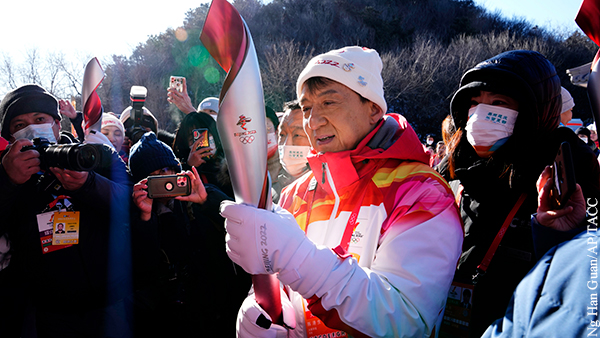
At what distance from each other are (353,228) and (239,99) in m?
0.74

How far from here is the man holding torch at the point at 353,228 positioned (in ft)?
3.66

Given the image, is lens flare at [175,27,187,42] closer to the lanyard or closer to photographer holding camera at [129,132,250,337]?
photographer holding camera at [129,132,250,337]

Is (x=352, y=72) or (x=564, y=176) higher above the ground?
(x=352, y=72)

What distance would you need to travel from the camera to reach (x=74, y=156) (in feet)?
5.60

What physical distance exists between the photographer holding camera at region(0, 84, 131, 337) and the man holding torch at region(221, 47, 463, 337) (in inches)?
44.1

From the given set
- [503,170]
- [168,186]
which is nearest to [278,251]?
[168,186]

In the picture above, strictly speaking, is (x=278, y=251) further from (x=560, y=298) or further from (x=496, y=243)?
(x=496, y=243)

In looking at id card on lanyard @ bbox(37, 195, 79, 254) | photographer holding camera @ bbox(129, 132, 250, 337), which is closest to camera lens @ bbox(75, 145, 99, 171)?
id card on lanyard @ bbox(37, 195, 79, 254)

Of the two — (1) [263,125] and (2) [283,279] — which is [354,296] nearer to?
(2) [283,279]

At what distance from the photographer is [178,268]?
2777 millimetres

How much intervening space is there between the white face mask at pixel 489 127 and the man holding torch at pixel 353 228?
0.41 metres

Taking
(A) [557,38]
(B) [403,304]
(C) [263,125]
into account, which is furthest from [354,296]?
(A) [557,38]

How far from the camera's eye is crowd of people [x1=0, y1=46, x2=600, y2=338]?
112cm

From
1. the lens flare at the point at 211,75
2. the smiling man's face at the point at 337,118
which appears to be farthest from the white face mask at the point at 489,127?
the lens flare at the point at 211,75
